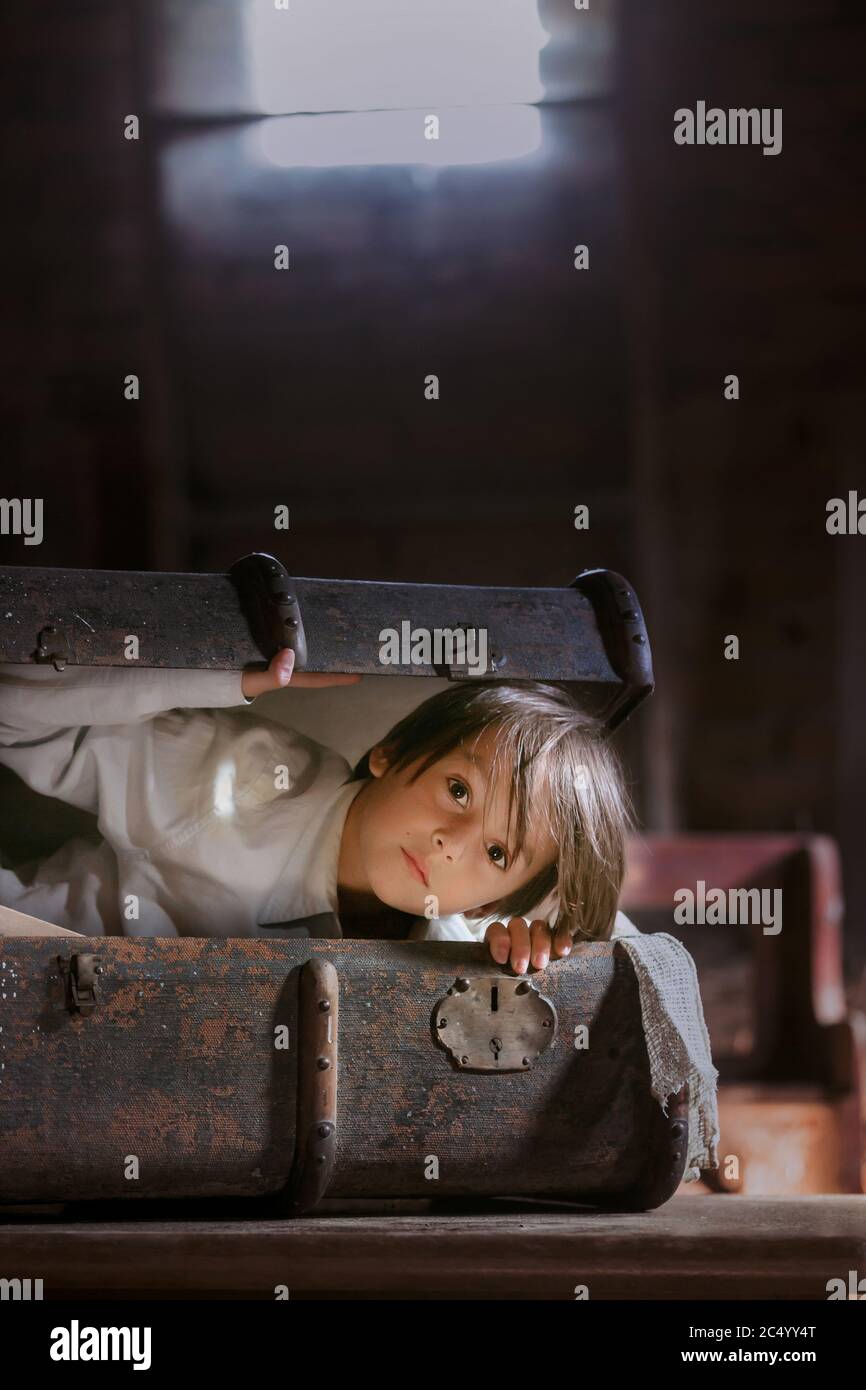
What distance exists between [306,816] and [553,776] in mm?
281

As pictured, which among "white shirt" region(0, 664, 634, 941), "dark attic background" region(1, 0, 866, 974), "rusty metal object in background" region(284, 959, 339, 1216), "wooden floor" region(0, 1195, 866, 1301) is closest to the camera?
"wooden floor" region(0, 1195, 866, 1301)

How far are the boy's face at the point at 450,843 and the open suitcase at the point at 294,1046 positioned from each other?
7cm

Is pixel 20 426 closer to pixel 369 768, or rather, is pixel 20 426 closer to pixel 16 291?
pixel 16 291

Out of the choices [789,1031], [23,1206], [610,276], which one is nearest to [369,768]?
[23,1206]

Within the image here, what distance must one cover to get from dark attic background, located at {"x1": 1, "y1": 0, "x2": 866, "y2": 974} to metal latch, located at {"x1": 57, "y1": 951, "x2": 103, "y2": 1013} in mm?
2745

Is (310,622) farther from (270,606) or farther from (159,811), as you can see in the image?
(159,811)

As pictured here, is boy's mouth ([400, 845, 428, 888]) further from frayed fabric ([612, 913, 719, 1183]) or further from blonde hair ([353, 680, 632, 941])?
frayed fabric ([612, 913, 719, 1183])

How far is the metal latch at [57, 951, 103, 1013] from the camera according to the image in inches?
45.4

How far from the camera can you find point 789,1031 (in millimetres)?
2408

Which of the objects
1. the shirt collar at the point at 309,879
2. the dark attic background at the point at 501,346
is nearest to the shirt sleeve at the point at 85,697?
the shirt collar at the point at 309,879

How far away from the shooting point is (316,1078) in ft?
3.93

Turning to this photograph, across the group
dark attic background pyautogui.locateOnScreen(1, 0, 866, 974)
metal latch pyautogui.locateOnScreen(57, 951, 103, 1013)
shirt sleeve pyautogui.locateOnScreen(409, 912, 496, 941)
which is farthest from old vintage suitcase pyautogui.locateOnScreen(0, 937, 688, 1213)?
dark attic background pyautogui.locateOnScreen(1, 0, 866, 974)
